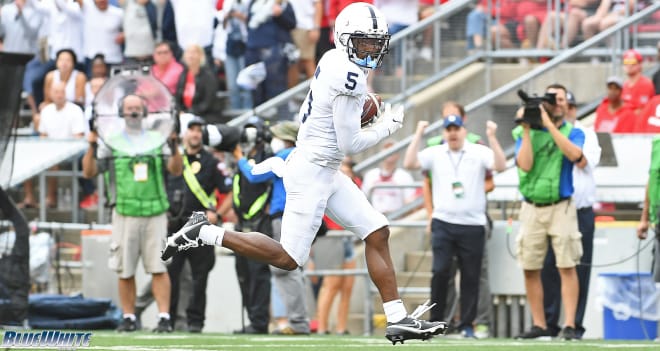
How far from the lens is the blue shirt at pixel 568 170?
40.9ft

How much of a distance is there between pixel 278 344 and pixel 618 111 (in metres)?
5.62

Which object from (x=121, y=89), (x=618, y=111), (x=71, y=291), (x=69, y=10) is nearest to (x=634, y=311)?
(x=618, y=111)

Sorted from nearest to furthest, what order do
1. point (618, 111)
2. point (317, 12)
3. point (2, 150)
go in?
point (2, 150)
point (618, 111)
point (317, 12)

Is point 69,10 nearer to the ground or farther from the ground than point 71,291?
farther from the ground

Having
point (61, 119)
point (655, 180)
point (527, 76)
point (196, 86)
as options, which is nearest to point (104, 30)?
point (61, 119)

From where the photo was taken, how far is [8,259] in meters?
12.9

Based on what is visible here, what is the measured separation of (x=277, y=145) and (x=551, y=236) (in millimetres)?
2865

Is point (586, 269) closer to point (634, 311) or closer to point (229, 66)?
point (634, 311)

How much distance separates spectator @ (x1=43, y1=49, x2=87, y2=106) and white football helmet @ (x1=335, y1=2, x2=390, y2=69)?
9.12 metres

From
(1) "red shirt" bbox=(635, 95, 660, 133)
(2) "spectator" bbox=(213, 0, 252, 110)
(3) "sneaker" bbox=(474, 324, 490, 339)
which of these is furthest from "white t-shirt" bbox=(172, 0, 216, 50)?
(3) "sneaker" bbox=(474, 324, 490, 339)

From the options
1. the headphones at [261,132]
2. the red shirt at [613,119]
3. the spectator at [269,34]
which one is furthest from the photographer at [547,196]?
the spectator at [269,34]

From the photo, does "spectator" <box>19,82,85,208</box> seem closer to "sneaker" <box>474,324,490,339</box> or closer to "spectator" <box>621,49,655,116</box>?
"sneaker" <box>474,324,490,339</box>

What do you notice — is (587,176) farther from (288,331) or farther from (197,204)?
(197,204)

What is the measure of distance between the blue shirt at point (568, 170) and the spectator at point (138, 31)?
7.29m
